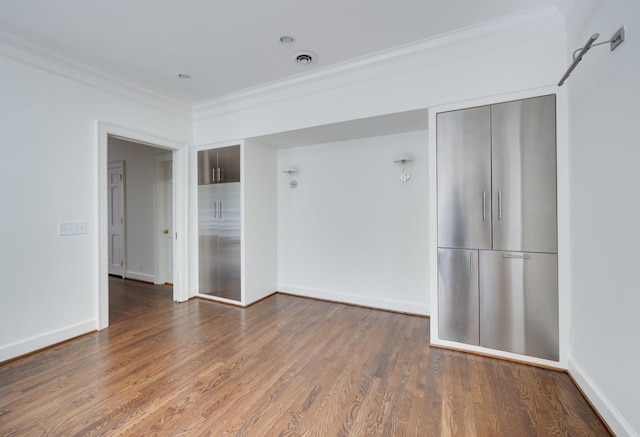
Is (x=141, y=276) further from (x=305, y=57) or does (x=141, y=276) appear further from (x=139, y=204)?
(x=305, y=57)

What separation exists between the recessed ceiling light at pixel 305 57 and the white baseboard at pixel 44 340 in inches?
138

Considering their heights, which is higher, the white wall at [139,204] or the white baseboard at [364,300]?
the white wall at [139,204]

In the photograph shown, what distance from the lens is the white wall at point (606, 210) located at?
144cm

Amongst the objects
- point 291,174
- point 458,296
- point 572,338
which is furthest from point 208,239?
point 572,338

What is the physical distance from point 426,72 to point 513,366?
2704 mm

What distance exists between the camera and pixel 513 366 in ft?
7.61

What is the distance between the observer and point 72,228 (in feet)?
9.40

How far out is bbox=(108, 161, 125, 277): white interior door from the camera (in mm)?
5430

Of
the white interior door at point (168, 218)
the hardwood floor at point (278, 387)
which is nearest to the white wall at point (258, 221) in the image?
the hardwood floor at point (278, 387)

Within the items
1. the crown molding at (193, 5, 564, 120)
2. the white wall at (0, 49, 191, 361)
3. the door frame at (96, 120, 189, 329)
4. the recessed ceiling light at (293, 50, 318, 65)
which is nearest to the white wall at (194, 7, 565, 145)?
the crown molding at (193, 5, 564, 120)

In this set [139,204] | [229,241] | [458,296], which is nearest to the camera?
[458,296]

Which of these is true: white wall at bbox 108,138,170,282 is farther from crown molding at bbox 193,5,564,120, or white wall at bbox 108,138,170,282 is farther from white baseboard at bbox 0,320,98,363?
white baseboard at bbox 0,320,98,363

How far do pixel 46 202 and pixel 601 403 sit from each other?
4.63 meters

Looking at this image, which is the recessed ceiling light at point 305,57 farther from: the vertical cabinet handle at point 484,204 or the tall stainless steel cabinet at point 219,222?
the vertical cabinet handle at point 484,204
